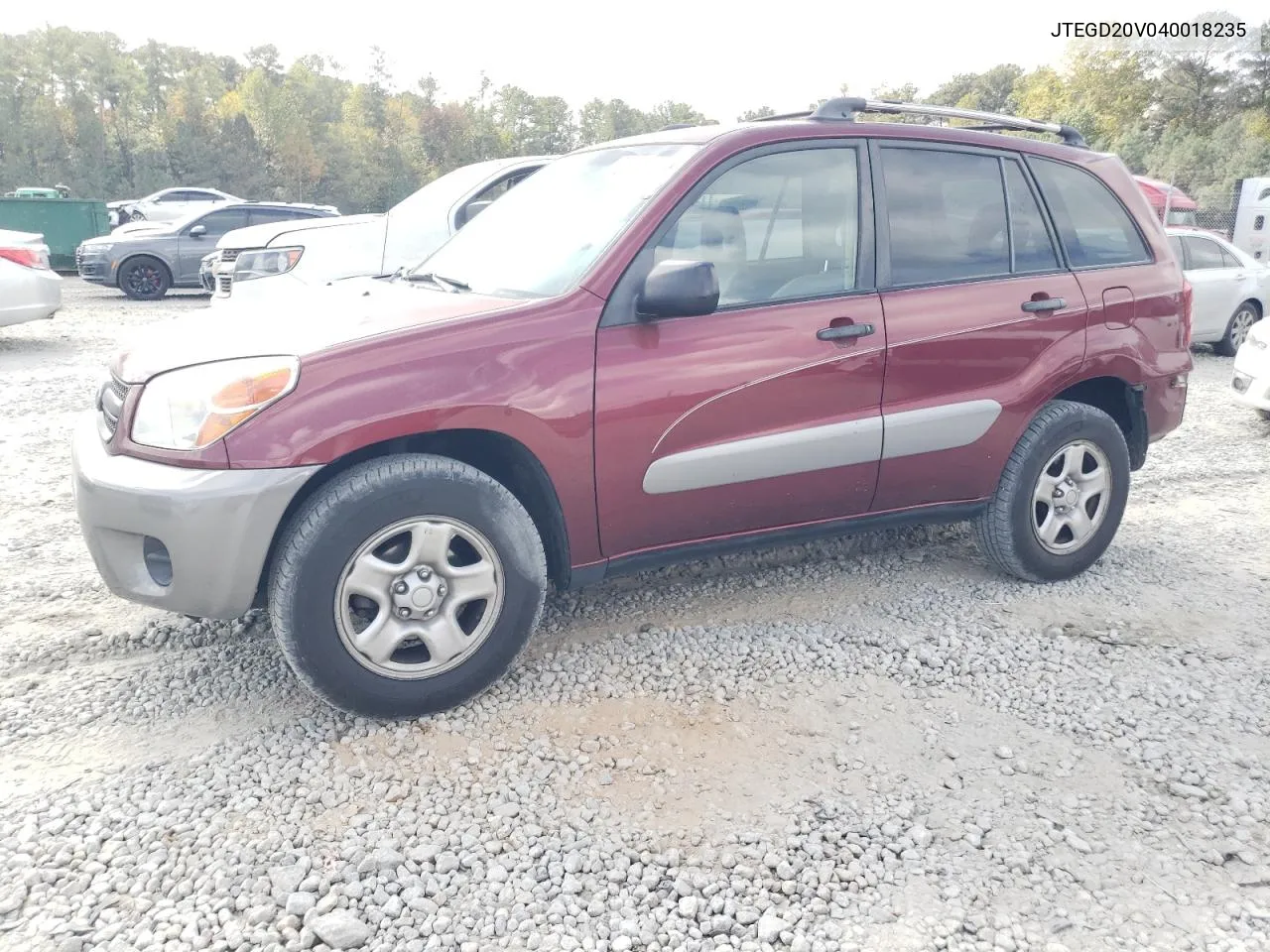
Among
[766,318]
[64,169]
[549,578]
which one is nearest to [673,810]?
[549,578]

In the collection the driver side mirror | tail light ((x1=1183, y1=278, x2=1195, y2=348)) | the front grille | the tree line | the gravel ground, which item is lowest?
the gravel ground

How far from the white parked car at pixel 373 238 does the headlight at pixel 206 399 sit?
413 cm

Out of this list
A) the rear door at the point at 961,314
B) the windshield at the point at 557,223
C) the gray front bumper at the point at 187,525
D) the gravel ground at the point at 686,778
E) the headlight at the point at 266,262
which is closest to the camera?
the gravel ground at the point at 686,778

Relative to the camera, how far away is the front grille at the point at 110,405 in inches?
122

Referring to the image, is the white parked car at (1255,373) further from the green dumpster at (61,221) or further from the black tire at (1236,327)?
the green dumpster at (61,221)

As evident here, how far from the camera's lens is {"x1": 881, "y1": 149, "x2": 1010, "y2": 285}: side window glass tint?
3.84 metres

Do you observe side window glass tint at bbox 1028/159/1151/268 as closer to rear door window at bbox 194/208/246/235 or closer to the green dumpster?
rear door window at bbox 194/208/246/235

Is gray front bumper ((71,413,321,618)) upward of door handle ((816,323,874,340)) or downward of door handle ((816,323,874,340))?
downward

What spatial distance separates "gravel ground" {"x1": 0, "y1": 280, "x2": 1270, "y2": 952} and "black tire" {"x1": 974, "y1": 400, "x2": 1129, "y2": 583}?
127mm

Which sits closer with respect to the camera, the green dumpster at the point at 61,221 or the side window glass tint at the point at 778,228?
the side window glass tint at the point at 778,228

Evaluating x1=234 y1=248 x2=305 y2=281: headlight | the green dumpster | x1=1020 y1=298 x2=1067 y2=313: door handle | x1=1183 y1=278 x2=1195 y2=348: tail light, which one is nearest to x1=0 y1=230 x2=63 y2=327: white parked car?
x1=234 y1=248 x2=305 y2=281: headlight

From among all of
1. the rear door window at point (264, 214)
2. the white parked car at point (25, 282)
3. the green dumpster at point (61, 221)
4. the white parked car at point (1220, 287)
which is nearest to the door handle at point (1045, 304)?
the white parked car at point (1220, 287)

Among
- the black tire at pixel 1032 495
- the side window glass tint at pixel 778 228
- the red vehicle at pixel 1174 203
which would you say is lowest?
the black tire at pixel 1032 495

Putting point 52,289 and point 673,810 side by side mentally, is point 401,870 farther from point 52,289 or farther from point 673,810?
point 52,289
